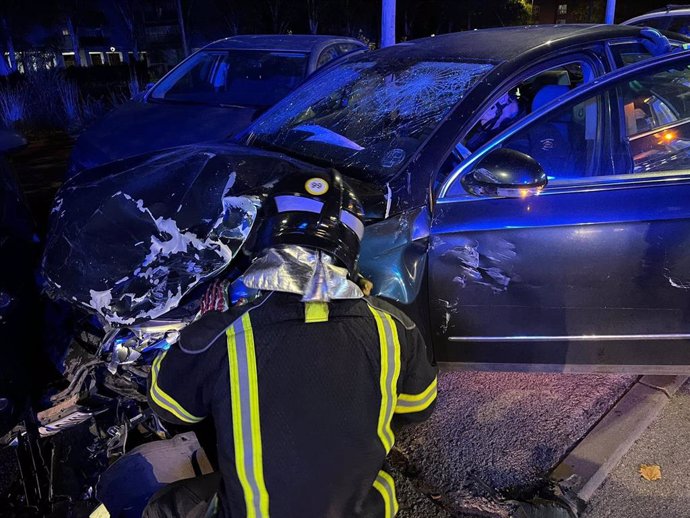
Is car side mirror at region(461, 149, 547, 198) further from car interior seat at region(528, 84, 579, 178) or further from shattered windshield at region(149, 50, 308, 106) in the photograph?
shattered windshield at region(149, 50, 308, 106)

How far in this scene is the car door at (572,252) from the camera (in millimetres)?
2189

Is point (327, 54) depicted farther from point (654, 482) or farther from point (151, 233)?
point (654, 482)

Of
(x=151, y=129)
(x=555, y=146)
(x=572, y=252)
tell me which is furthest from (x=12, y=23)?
(x=572, y=252)

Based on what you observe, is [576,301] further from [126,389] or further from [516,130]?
[126,389]

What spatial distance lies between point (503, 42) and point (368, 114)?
74 centimetres

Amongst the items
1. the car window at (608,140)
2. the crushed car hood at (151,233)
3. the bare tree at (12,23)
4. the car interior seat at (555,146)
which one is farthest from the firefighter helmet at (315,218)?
the bare tree at (12,23)

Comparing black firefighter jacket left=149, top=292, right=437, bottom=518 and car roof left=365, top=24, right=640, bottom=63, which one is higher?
car roof left=365, top=24, right=640, bottom=63

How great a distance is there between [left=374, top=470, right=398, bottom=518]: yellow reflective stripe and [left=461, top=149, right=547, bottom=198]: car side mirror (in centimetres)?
116

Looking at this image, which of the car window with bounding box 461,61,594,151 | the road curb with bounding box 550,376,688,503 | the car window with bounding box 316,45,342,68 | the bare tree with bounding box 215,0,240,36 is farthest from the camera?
the bare tree with bounding box 215,0,240,36

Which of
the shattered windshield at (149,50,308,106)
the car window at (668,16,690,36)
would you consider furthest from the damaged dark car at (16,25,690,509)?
the car window at (668,16,690,36)

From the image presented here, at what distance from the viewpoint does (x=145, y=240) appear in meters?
2.11

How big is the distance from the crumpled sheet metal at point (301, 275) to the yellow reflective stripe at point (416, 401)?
1.25 feet


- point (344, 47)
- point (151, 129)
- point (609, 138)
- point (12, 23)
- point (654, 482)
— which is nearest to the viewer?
point (654, 482)

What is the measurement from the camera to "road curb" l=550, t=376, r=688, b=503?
231 cm
